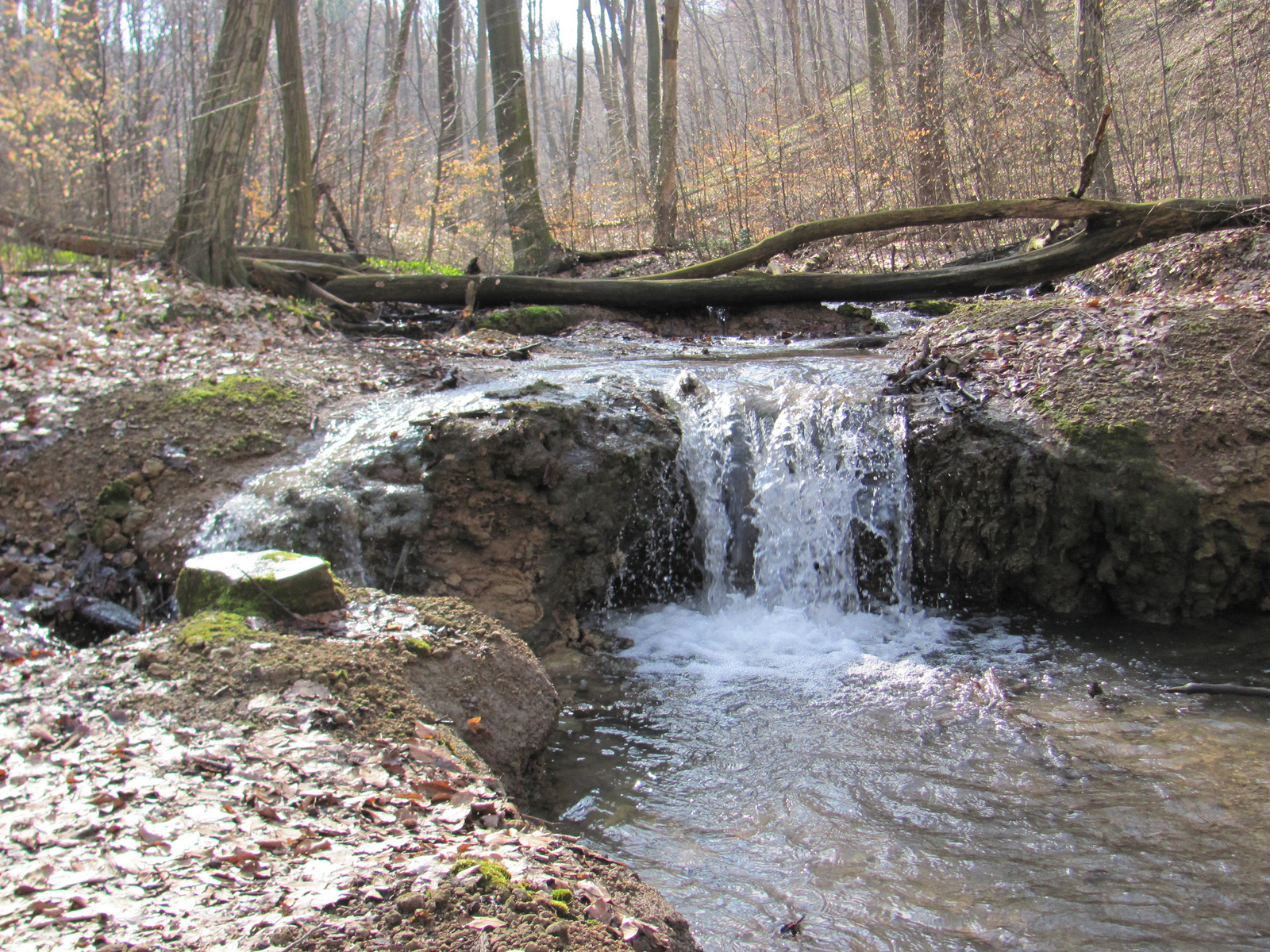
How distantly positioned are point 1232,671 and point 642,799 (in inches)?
143

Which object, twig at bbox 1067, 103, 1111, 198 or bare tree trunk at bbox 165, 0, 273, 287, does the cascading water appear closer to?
twig at bbox 1067, 103, 1111, 198

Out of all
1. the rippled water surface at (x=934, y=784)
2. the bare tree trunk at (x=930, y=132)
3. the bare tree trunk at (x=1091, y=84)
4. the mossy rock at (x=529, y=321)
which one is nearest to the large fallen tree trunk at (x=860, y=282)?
the mossy rock at (x=529, y=321)

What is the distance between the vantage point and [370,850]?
2320mm

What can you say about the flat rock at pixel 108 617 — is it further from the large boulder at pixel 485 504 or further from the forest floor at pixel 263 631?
the large boulder at pixel 485 504

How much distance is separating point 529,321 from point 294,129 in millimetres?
4968

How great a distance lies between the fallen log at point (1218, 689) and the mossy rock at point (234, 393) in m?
6.26

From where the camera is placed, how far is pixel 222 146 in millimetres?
8648

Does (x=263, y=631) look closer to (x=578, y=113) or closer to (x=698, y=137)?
(x=698, y=137)

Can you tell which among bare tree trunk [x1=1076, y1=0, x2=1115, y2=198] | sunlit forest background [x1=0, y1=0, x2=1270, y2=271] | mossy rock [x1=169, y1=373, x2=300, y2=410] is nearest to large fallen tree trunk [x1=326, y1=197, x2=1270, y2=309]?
sunlit forest background [x1=0, y1=0, x2=1270, y2=271]

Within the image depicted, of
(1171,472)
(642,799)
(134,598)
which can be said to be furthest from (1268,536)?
(134,598)

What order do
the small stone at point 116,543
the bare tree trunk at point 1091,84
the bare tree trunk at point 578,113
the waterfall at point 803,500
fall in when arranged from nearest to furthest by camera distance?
1. the small stone at point 116,543
2. the waterfall at point 803,500
3. the bare tree trunk at point 1091,84
4. the bare tree trunk at point 578,113

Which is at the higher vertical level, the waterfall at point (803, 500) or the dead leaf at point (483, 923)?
the waterfall at point (803, 500)

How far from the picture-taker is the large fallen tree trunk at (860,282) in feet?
27.0

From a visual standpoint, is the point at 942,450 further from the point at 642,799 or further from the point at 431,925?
the point at 431,925
